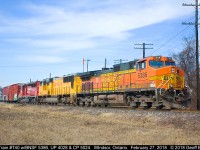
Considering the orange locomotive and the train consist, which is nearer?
the orange locomotive

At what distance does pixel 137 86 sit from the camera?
2400 cm

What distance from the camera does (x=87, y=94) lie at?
32531 millimetres

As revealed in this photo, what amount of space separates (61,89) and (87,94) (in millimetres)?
8353

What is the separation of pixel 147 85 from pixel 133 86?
174 centimetres

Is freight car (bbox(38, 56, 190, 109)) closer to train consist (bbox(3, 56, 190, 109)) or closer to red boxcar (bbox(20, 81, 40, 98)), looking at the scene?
train consist (bbox(3, 56, 190, 109))

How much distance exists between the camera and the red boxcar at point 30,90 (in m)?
51.8

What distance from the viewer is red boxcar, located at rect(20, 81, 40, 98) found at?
170 feet

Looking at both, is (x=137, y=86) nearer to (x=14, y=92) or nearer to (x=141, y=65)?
(x=141, y=65)

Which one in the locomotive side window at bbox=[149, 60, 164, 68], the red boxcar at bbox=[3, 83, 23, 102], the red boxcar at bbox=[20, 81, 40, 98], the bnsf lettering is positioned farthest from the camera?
the red boxcar at bbox=[3, 83, 23, 102]

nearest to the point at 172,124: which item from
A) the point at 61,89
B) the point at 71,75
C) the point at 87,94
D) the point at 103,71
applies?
the point at 103,71

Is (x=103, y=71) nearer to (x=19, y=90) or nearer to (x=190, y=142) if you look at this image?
(x=190, y=142)

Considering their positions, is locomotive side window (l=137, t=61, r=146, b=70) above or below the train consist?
above

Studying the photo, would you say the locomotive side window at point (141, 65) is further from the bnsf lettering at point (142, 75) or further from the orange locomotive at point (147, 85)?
the bnsf lettering at point (142, 75)

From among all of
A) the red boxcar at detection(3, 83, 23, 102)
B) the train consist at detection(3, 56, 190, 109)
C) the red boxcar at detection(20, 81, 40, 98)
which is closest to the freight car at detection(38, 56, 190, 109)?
the train consist at detection(3, 56, 190, 109)
